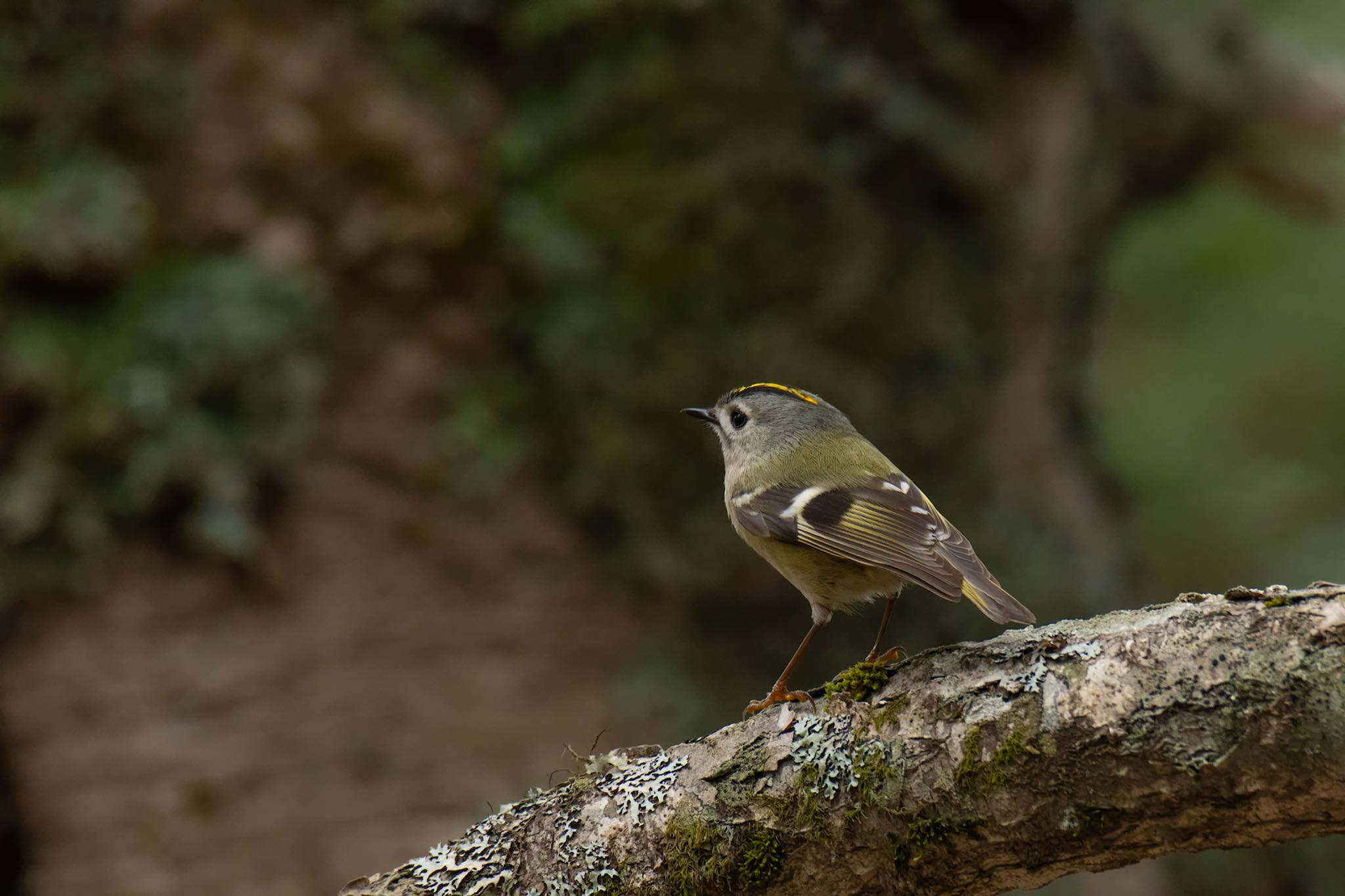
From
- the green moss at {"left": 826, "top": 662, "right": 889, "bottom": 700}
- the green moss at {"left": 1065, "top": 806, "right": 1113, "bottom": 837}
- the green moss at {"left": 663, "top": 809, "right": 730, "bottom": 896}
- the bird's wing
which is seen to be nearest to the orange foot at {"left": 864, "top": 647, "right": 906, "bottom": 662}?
the bird's wing

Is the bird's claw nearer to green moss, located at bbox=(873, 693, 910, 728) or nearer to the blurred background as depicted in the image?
green moss, located at bbox=(873, 693, 910, 728)

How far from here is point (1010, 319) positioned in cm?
548

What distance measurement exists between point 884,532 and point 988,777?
90cm

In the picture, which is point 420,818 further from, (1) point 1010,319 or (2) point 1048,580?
(1) point 1010,319

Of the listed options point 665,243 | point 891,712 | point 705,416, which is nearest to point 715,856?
point 891,712

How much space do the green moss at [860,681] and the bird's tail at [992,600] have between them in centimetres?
27

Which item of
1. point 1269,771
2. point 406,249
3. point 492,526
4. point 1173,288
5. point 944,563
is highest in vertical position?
point 1173,288

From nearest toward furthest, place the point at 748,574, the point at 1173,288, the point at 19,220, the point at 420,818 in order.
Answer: the point at 19,220
the point at 420,818
the point at 748,574
the point at 1173,288

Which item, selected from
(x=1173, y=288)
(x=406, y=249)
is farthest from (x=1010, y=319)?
(x=406, y=249)

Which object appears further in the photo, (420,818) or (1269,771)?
(420,818)

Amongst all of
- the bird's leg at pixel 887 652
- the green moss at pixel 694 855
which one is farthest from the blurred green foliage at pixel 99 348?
the green moss at pixel 694 855

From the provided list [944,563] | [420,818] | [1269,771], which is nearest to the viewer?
[1269,771]

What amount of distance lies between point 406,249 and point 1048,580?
10.6ft

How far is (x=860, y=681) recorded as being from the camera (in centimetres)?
187
